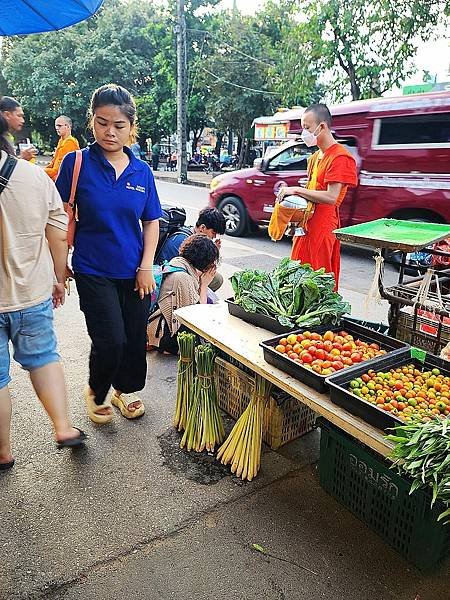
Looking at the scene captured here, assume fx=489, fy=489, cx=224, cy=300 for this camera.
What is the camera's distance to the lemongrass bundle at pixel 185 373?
2.77 m

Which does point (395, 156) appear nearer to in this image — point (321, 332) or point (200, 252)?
point (200, 252)

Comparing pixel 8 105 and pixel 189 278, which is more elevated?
pixel 8 105

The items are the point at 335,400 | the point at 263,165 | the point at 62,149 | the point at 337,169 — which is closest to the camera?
the point at 335,400

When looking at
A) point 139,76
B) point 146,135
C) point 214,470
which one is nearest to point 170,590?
point 214,470

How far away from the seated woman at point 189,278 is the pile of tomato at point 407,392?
1.74 m

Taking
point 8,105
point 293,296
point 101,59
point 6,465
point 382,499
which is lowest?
point 6,465

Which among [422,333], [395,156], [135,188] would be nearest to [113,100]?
[135,188]

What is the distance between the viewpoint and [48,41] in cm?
2489

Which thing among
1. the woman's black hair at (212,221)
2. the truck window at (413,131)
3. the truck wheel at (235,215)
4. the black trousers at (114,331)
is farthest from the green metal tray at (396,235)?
the truck wheel at (235,215)

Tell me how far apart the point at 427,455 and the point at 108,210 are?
1800mm

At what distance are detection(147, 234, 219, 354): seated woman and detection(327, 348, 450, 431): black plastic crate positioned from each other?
1680 millimetres

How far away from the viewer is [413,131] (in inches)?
263

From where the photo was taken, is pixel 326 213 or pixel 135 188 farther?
pixel 326 213

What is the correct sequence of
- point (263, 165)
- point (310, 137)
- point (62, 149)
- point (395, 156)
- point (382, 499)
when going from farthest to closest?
point (263, 165), point (395, 156), point (62, 149), point (310, 137), point (382, 499)
